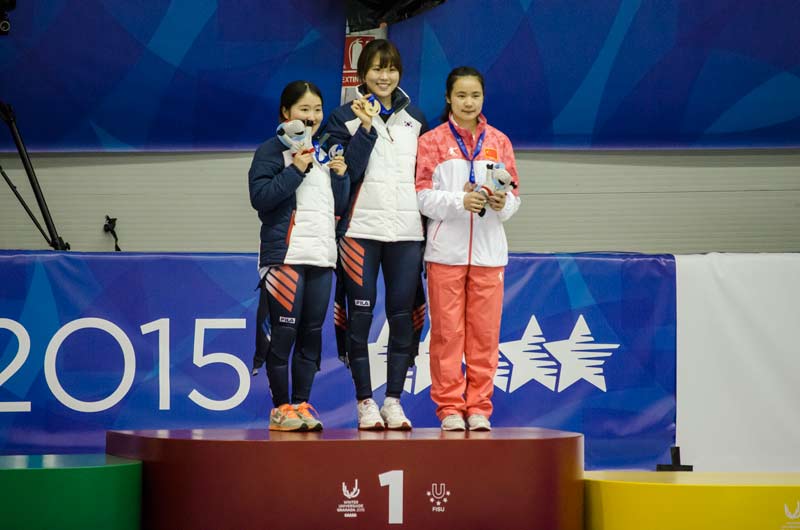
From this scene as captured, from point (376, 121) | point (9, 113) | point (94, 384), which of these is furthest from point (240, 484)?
point (9, 113)

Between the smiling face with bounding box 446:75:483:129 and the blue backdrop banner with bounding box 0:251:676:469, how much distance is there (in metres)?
1.87

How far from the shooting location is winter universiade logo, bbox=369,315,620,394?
6.80m

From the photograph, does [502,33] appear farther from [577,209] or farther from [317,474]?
[317,474]

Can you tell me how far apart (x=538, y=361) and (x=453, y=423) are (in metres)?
1.91

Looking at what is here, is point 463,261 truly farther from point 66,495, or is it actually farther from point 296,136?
point 66,495

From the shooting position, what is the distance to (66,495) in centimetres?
419

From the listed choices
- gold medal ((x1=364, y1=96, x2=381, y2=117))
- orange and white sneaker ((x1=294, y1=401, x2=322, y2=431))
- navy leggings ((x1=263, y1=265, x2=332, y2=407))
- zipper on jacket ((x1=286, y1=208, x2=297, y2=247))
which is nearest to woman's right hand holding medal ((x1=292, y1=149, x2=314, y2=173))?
zipper on jacket ((x1=286, y1=208, x2=297, y2=247))

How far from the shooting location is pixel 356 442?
14.5 ft

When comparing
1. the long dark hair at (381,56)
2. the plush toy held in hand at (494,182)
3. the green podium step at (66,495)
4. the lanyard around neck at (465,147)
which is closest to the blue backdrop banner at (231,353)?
the lanyard around neck at (465,147)

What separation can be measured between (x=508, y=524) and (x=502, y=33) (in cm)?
450

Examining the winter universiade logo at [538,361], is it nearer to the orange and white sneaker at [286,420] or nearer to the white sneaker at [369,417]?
the white sneaker at [369,417]

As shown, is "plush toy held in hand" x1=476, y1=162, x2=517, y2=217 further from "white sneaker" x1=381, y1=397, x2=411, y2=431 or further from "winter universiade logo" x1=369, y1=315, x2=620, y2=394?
"winter universiade logo" x1=369, y1=315, x2=620, y2=394

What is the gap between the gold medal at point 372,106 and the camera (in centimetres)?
508

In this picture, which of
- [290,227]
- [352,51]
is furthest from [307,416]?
[352,51]
